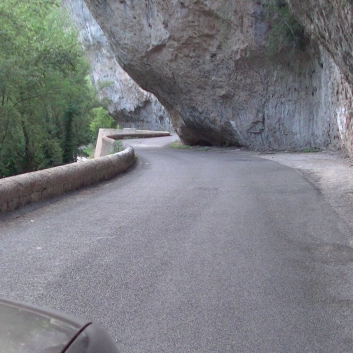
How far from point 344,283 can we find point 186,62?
22811mm

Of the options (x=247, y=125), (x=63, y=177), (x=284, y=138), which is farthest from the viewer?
(x=247, y=125)

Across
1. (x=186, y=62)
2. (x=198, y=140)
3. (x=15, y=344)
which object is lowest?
(x=198, y=140)

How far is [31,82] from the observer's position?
1906 centimetres

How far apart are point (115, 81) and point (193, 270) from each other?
184ft

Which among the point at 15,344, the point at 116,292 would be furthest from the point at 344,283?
the point at 15,344

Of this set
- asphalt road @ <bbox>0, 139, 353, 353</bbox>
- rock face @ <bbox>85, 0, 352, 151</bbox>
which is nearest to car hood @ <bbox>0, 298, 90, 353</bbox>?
asphalt road @ <bbox>0, 139, 353, 353</bbox>

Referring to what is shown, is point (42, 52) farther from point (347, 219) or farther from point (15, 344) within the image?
point (15, 344)

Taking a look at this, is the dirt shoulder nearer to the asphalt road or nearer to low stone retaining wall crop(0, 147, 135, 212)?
the asphalt road

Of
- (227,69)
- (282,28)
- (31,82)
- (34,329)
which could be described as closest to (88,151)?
(227,69)

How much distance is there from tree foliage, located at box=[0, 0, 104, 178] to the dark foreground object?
1647 centimetres

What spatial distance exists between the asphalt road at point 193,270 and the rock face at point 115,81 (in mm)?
48555

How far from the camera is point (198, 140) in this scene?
33438 millimetres

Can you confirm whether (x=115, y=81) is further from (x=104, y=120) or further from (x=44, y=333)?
(x=44, y=333)

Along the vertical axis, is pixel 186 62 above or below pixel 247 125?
above
